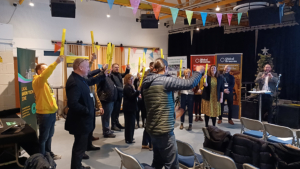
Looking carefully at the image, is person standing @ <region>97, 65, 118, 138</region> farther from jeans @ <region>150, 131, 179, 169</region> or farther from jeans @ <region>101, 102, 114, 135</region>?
jeans @ <region>150, 131, 179, 169</region>

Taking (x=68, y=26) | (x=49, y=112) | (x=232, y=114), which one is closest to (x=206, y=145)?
(x=49, y=112)

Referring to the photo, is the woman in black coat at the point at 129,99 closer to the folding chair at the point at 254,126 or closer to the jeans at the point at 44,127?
the jeans at the point at 44,127

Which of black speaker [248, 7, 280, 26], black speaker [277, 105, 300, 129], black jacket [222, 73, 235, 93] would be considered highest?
black speaker [248, 7, 280, 26]

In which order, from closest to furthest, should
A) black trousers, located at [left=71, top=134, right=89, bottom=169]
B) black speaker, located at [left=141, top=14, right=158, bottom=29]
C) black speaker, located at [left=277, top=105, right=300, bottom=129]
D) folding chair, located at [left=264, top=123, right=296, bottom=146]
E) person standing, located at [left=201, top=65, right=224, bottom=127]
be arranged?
black trousers, located at [left=71, top=134, right=89, bottom=169] < folding chair, located at [left=264, top=123, right=296, bottom=146] < person standing, located at [left=201, top=65, right=224, bottom=127] < black speaker, located at [left=277, top=105, right=300, bottom=129] < black speaker, located at [left=141, top=14, right=158, bottom=29]

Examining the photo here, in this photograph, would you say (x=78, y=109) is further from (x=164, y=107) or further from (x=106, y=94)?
(x=106, y=94)

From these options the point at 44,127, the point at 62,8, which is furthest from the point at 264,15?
the point at 44,127

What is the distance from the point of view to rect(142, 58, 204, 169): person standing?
1.98 metres

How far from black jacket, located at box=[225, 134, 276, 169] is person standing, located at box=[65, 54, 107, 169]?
63.6 inches

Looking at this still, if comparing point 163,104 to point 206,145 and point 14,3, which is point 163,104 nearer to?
point 206,145

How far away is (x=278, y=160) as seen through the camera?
1.92 m

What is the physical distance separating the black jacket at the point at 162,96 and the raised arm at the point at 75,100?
79cm

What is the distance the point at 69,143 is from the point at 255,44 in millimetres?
7279

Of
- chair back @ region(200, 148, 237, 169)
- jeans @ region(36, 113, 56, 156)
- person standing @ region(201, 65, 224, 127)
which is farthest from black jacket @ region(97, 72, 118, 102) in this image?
chair back @ region(200, 148, 237, 169)

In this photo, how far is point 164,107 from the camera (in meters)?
2.02
